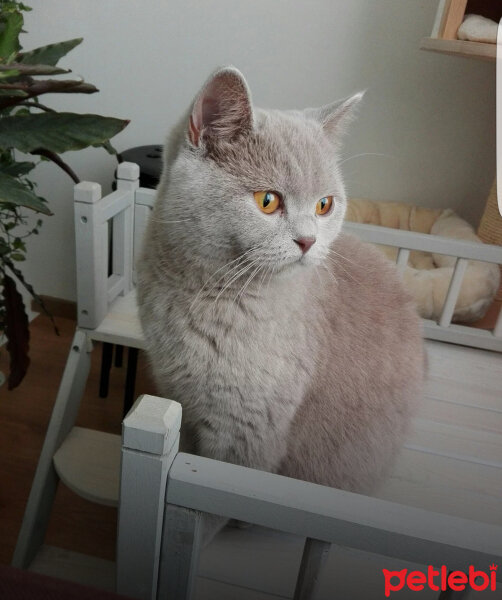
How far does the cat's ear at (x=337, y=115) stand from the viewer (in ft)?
2.33

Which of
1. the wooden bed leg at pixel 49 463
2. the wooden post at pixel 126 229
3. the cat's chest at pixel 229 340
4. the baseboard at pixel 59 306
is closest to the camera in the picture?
the cat's chest at pixel 229 340

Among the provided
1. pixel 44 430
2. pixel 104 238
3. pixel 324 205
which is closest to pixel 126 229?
pixel 104 238

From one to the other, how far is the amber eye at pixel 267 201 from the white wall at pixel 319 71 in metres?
1.19

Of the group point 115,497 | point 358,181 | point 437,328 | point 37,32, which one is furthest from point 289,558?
point 37,32

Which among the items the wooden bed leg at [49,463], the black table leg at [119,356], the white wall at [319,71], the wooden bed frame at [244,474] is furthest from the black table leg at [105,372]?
the white wall at [319,71]

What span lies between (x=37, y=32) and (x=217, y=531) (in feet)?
5.69

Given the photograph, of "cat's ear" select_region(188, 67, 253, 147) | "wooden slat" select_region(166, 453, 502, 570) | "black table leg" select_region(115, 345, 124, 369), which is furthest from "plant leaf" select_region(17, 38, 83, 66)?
"black table leg" select_region(115, 345, 124, 369)

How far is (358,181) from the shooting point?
179 cm

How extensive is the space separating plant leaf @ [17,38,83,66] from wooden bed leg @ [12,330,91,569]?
0.55m

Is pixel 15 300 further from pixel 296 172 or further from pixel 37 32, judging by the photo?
pixel 37 32

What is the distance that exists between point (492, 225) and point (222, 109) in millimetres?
1126

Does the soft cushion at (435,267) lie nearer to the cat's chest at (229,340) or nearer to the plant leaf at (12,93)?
the cat's chest at (229,340)

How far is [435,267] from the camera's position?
1.58 m

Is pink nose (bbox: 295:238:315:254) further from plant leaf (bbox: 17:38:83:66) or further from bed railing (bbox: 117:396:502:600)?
plant leaf (bbox: 17:38:83:66)
